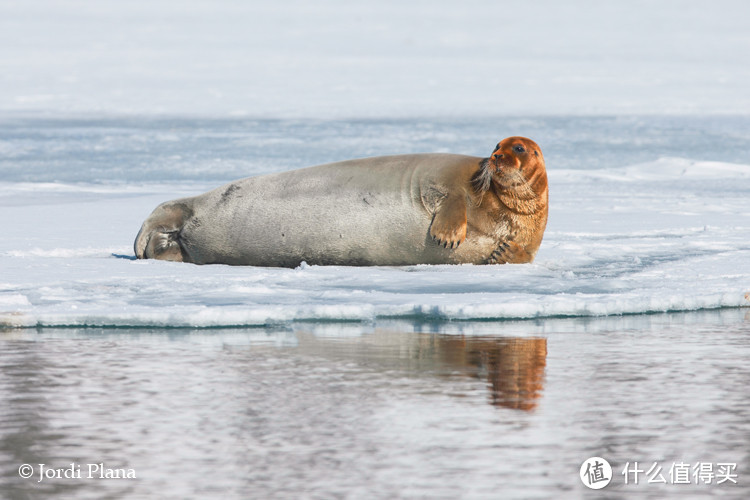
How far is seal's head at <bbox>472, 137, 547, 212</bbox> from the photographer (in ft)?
23.5

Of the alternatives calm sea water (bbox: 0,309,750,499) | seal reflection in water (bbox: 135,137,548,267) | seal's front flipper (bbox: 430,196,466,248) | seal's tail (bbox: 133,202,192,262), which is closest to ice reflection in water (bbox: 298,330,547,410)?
calm sea water (bbox: 0,309,750,499)

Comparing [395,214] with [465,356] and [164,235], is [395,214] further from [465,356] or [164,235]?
[465,356]

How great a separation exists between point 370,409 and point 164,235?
427 cm

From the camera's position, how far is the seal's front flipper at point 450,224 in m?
7.07

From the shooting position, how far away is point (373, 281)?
6500 millimetres

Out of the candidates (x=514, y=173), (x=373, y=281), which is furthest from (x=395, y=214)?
(x=373, y=281)

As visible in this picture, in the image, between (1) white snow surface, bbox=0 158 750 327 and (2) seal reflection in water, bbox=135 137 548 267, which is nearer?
(1) white snow surface, bbox=0 158 750 327

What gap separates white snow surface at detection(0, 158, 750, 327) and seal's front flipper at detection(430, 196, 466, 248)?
168mm

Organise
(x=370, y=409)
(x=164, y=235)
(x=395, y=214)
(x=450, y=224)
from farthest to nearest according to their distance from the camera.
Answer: (x=164, y=235)
(x=395, y=214)
(x=450, y=224)
(x=370, y=409)

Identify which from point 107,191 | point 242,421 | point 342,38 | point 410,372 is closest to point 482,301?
point 410,372

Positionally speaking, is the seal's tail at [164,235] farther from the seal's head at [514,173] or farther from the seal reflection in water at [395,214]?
the seal's head at [514,173]

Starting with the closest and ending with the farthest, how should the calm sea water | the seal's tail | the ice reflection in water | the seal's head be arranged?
the calm sea water < the ice reflection in water < the seal's head < the seal's tail

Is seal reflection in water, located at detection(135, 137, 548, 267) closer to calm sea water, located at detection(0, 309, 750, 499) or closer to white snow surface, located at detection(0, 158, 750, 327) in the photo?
white snow surface, located at detection(0, 158, 750, 327)

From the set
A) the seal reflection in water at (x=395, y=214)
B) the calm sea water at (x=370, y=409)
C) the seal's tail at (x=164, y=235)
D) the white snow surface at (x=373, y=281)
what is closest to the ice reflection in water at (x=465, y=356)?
the calm sea water at (x=370, y=409)
